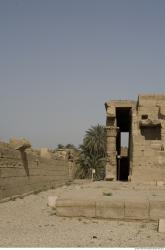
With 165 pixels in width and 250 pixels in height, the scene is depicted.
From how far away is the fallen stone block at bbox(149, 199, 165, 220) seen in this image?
28.4 ft

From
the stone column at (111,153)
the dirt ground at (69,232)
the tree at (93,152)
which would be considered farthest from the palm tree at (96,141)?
the dirt ground at (69,232)

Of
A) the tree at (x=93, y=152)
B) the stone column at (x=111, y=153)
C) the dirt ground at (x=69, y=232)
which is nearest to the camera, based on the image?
the dirt ground at (x=69, y=232)

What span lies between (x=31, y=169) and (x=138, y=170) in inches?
267

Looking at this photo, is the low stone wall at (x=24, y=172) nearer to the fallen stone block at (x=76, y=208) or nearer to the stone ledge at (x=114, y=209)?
the fallen stone block at (x=76, y=208)

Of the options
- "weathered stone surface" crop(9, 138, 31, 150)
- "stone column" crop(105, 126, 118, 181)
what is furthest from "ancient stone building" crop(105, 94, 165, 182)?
"weathered stone surface" crop(9, 138, 31, 150)

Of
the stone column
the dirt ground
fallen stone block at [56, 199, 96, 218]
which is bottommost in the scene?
the dirt ground

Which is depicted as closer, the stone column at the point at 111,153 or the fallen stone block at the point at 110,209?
the fallen stone block at the point at 110,209

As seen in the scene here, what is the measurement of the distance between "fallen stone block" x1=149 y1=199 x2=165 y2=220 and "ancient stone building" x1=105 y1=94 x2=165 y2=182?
438 inches

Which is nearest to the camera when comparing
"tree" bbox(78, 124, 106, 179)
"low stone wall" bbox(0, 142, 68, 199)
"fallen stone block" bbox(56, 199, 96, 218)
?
"fallen stone block" bbox(56, 199, 96, 218)

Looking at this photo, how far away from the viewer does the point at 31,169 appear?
15.7 metres

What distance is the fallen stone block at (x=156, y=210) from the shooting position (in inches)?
341

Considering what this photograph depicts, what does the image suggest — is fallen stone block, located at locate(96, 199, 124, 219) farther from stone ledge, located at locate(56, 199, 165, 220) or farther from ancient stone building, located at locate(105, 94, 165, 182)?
ancient stone building, located at locate(105, 94, 165, 182)

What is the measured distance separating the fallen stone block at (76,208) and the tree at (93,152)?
87.3ft

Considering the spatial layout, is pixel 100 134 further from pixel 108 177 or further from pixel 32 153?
pixel 32 153
